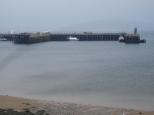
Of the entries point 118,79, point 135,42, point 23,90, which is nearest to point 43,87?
point 23,90

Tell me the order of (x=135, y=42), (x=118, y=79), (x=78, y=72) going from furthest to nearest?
(x=135, y=42) < (x=78, y=72) < (x=118, y=79)

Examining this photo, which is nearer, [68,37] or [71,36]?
[68,37]

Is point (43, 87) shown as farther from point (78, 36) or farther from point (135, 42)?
point (78, 36)

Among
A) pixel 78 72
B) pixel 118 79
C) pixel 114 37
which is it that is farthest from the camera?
pixel 114 37

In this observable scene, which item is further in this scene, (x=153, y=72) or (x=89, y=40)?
(x=89, y=40)

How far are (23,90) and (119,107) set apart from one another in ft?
25.9

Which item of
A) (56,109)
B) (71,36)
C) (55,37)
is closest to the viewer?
(56,109)

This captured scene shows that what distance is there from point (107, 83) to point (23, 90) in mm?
5812

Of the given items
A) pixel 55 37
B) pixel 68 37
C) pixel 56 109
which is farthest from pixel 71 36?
pixel 56 109

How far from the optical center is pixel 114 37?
3858 inches

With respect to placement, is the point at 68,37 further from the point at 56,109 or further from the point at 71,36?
the point at 56,109

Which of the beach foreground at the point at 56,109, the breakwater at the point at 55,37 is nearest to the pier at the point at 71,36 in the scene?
the breakwater at the point at 55,37

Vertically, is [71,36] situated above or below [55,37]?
above

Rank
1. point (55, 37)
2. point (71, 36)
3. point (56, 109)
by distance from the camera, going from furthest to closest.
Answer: point (71, 36), point (55, 37), point (56, 109)
